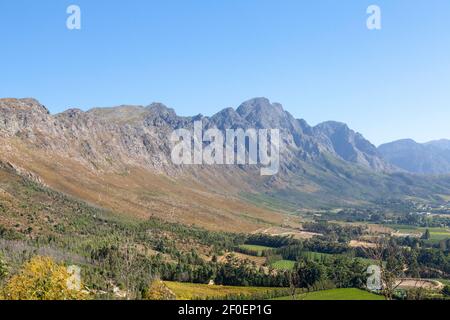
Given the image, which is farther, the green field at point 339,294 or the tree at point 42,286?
the green field at point 339,294

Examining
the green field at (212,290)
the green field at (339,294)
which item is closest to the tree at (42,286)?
the green field at (212,290)

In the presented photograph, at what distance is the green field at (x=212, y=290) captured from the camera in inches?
6742

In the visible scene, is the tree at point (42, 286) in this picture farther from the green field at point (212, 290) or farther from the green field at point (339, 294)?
the green field at point (339, 294)

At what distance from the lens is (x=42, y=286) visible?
57.4 meters

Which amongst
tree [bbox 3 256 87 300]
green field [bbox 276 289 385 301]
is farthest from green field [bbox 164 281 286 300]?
tree [bbox 3 256 87 300]

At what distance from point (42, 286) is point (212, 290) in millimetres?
136568

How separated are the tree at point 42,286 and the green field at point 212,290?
11186cm

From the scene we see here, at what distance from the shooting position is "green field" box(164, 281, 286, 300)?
17124 cm

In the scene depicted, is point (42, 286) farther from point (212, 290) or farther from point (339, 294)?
point (339, 294)

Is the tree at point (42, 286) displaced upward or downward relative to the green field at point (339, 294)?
upward

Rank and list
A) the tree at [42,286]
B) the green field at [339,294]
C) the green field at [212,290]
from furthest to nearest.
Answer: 1. the green field at [212,290]
2. the green field at [339,294]
3. the tree at [42,286]

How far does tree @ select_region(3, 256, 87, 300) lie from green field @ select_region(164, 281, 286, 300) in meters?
112

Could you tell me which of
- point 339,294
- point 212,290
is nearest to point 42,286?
point 212,290
